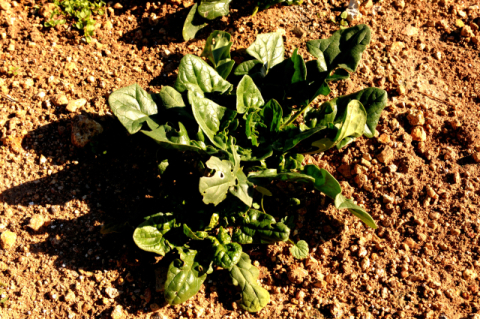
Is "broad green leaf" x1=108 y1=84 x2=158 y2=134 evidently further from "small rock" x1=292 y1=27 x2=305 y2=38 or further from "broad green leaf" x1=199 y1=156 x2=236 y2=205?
"small rock" x1=292 y1=27 x2=305 y2=38

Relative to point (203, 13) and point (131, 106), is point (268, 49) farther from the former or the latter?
point (131, 106)

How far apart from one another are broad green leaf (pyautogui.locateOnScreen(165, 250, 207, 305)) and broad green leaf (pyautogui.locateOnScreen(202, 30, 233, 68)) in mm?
1745

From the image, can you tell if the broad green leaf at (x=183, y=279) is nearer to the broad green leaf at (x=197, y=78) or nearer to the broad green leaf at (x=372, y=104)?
the broad green leaf at (x=197, y=78)

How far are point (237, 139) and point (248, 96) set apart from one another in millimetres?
385

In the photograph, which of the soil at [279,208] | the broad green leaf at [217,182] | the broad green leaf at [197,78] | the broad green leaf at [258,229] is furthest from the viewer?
the broad green leaf at [197,78]

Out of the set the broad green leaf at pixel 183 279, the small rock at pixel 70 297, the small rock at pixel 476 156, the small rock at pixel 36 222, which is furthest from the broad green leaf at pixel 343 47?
the small rock at pixel 70 297

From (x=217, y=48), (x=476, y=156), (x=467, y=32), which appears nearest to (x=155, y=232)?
(x=217, y=48)

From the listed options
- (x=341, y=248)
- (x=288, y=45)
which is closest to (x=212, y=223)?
(x=341, y=248)

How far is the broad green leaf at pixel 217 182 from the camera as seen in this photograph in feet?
9.96

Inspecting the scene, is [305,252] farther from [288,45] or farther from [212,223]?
[288,45]

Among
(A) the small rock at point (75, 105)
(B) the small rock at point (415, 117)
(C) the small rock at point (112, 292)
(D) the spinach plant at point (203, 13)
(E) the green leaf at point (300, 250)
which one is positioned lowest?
(C) the small rock at point (112, 292)

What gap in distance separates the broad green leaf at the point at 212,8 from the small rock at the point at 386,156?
2060 millimetres

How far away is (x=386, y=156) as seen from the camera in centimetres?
398

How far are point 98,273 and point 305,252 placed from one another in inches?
68.0
